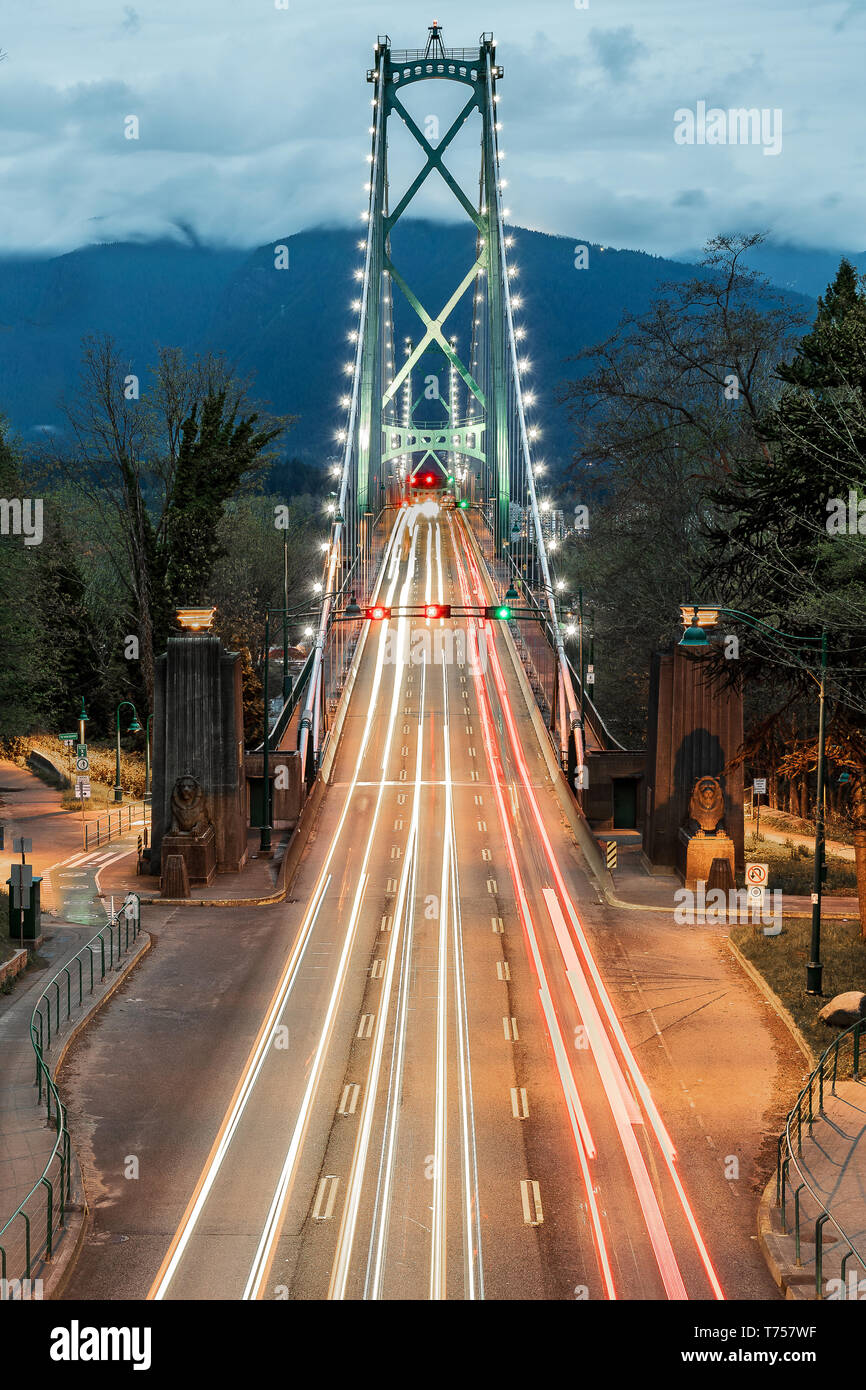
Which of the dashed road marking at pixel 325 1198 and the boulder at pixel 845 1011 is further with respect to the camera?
the boulder at pixel 845 1011

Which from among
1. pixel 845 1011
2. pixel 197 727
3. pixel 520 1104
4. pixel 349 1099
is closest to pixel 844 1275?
pixel 520 1104

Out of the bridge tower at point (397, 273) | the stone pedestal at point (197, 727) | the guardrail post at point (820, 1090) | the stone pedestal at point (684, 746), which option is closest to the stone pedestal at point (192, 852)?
the stone pedestal at point (197, 727)

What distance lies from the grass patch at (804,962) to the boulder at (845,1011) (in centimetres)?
17

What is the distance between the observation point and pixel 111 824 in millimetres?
50500

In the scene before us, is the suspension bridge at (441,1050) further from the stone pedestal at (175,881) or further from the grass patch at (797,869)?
the grass patch at (797,869)

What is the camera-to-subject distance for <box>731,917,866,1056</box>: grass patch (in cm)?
2582

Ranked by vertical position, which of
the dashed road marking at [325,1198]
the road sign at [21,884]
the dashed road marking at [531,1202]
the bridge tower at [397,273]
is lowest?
the dashed road marking at [531,1202]

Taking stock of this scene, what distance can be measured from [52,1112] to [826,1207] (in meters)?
10.7

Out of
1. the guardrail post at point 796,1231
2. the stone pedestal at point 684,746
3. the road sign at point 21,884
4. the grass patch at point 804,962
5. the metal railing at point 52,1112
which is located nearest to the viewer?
the metal railing at point 52,1112

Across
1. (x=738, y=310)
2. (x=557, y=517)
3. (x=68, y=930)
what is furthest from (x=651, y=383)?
(x=557, y=517)

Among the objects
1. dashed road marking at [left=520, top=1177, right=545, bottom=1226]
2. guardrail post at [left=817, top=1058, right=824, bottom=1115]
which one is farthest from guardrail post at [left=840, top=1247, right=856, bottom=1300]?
guardrail post at [left=817, top=1058, right=824, bottom=1115]

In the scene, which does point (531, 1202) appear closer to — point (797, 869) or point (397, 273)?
point (797, 869)

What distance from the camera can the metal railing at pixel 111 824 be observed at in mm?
46531

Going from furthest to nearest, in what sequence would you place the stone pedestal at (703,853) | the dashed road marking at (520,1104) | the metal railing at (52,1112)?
1. the stone pedestal at (703,853)
2. the dashed road marking at (520,1104)
3. the metal railing at (52,1112)
